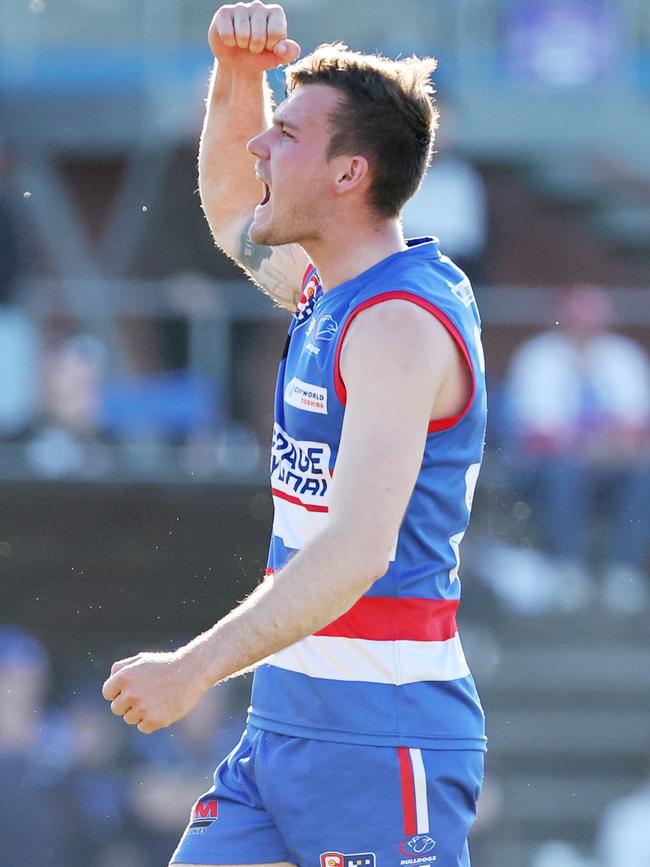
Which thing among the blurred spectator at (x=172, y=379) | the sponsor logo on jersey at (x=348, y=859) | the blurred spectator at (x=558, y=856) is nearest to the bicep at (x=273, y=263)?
the sponsor logo on jersey at (x=348, y=859)

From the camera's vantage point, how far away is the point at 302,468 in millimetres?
3305

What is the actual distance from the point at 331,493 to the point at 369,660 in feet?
1.49

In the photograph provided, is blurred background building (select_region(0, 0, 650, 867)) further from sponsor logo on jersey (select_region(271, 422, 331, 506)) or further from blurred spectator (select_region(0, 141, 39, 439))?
sponsor logo on jersey (select_region(271, 422, 331, 506))

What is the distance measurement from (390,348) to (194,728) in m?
5.42

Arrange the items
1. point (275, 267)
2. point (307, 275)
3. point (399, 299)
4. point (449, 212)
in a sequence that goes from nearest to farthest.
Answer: point (399, 299) → point (307, 275) → point (275, 267) → point (449, 212)

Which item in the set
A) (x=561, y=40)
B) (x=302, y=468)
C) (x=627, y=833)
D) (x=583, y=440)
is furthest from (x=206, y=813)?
(x=561, y=40)

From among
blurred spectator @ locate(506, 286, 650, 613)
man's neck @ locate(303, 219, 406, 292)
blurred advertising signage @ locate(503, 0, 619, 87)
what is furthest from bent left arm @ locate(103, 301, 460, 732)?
blurred advertising signage @ locate(503, 0, 619, 87)

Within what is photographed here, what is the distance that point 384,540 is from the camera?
2.91 m

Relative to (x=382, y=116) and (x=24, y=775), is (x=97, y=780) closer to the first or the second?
(x=24, y=775)

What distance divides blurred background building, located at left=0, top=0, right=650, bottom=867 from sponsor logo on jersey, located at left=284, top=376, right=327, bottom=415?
9.89 feet

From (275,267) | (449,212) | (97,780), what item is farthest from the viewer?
(449,212)

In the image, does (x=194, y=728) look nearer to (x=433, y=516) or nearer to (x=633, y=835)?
(x=633, y=835)

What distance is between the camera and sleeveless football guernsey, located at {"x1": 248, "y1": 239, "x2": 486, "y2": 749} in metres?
3.21

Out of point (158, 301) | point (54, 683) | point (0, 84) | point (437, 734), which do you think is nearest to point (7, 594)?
point (54, 683)
